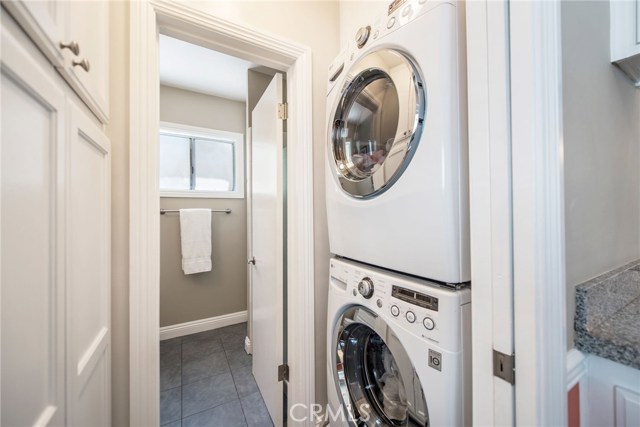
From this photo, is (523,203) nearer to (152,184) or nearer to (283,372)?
(152,184)

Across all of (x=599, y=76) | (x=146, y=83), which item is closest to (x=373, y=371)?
(x=599, y=76)

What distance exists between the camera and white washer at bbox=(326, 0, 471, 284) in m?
0.63

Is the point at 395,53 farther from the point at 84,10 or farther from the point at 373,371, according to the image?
the point at 373,371

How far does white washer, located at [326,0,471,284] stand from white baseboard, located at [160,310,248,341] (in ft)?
7.37

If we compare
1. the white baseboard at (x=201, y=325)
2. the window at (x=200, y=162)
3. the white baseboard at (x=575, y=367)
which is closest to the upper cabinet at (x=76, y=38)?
the white baseboard at (x=575, y=367)

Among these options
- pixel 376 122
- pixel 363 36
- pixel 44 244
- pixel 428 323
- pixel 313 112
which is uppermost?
pixel 363 36

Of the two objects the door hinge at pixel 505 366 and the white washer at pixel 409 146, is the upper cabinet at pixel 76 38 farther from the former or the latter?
the door hinge at pixel 505 366

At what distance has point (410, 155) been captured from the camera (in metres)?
0.69

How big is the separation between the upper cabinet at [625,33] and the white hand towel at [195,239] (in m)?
2.69

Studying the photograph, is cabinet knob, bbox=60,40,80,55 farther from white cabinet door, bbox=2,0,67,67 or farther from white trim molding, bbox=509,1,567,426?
white trim molding, bbox=509,1,567,426

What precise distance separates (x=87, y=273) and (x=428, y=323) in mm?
915

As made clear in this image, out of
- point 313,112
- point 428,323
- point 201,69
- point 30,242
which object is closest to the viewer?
point 30,242

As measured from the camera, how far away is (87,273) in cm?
68

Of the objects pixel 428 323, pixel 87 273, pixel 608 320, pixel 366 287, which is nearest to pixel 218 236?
pixel 87 273
